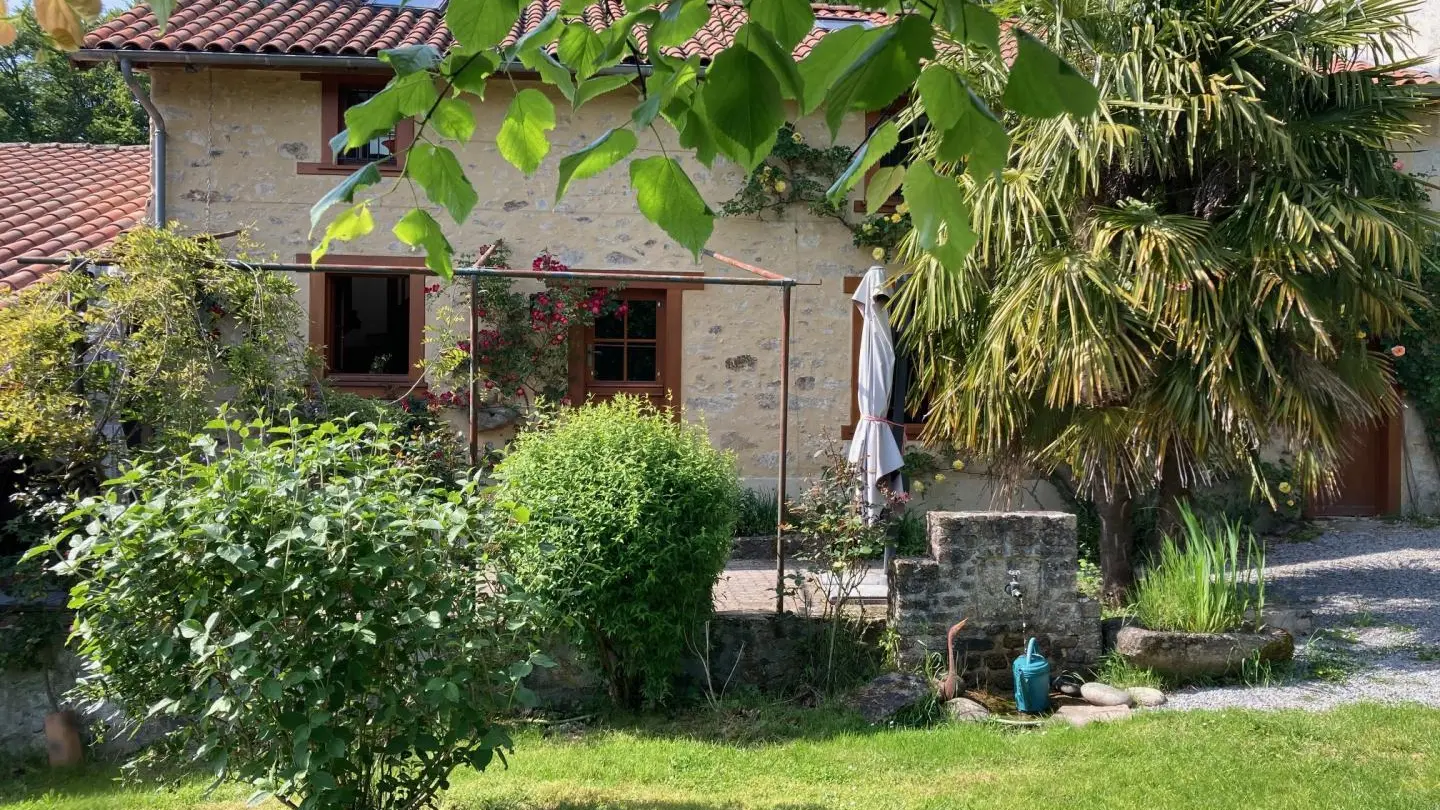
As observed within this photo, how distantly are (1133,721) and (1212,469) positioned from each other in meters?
2.58

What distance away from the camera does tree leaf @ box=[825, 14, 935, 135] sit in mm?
1757

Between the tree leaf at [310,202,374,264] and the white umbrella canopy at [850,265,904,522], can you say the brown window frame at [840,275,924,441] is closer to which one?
the white umbrella canopy at [850,265,904,522]

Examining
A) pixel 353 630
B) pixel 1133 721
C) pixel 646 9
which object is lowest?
pixel 1133 721

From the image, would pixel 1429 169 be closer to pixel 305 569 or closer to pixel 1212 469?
pixel 1212 469

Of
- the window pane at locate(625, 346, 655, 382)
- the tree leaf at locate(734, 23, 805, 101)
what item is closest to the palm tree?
the window pane at locate(625, 346, 655, 382)

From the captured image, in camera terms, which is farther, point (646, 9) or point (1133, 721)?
point (1133, 721)

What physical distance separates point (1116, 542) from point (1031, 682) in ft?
6.54

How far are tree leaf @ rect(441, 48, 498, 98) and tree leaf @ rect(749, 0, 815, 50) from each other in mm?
615

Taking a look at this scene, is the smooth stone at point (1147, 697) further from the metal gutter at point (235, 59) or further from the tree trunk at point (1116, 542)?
the metal gutter at point (235, 59)

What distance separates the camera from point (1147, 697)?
5.81 m

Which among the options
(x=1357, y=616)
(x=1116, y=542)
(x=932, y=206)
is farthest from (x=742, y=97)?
(x=1357, y=616)

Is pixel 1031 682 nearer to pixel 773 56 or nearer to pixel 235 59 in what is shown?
pixel 773 56

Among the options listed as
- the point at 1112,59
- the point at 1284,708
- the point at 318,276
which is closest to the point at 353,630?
the point at 1284,708

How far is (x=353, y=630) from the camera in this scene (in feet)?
11.0
